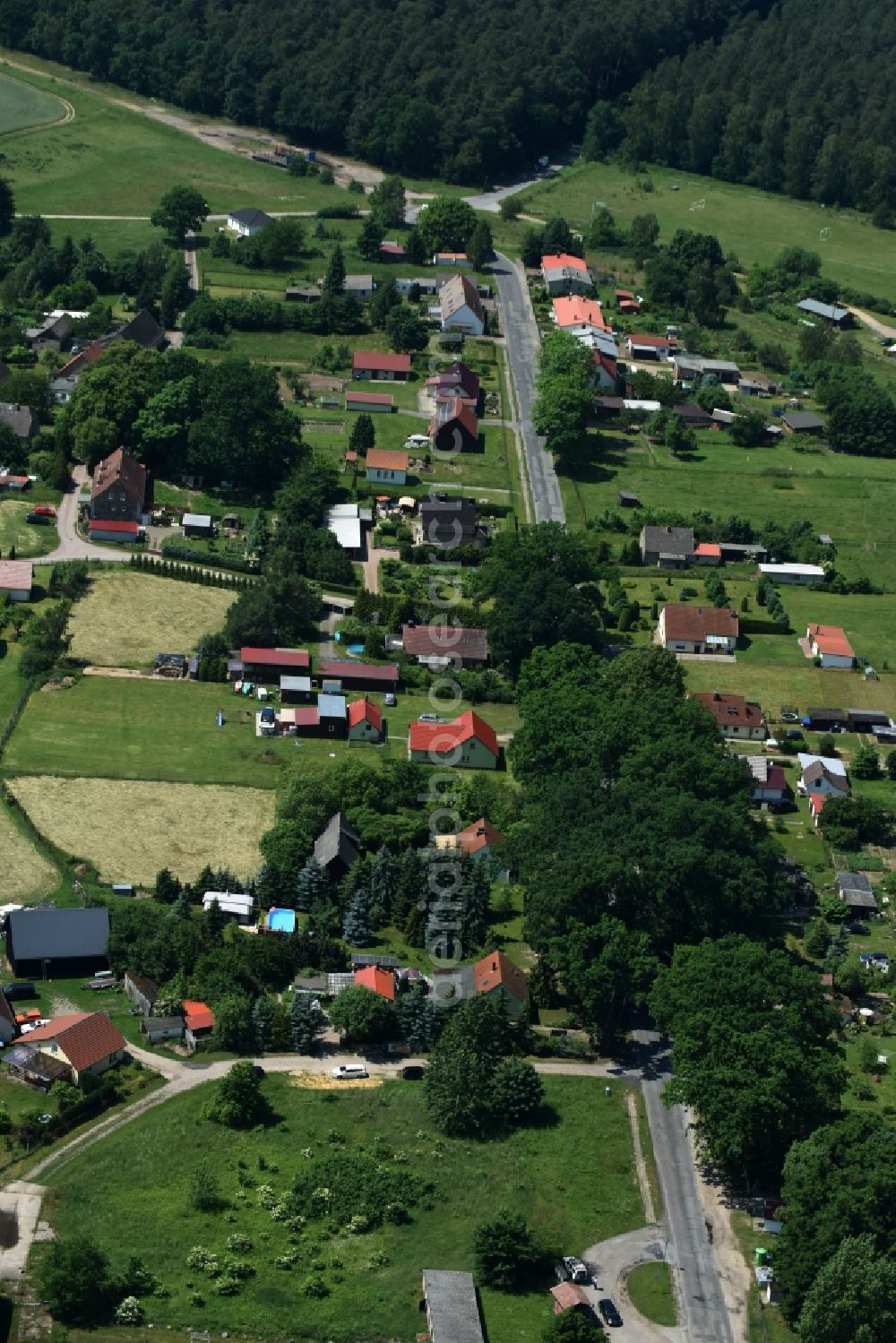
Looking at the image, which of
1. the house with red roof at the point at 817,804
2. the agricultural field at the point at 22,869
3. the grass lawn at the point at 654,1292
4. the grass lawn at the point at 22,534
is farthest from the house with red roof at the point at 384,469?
the grass lawn at the point at 654,1292

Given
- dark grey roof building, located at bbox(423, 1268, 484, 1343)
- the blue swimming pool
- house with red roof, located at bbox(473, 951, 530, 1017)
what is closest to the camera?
dark grey roof building, located at bbox(423, 1268, 484, 1343)

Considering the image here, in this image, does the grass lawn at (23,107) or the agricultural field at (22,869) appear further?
the grass lawn at (23,107)

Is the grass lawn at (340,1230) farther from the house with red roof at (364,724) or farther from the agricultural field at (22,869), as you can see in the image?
the house with red roof at (364,724)

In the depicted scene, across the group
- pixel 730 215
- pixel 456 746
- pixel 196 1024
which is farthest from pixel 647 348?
pixel 196 1024

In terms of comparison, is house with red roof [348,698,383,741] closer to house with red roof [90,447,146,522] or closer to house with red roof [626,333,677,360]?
house with red roof [90,447,146,522]

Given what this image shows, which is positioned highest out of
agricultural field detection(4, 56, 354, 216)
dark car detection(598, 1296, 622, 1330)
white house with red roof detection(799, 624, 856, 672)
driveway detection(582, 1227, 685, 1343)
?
agricultural field detection(4, 56, 354, 216)

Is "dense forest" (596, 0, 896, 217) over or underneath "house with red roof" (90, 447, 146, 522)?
over

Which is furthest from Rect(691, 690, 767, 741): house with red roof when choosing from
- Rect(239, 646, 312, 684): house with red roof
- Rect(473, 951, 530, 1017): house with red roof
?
Rect(473, 951, 530, 1017): house with red roof
